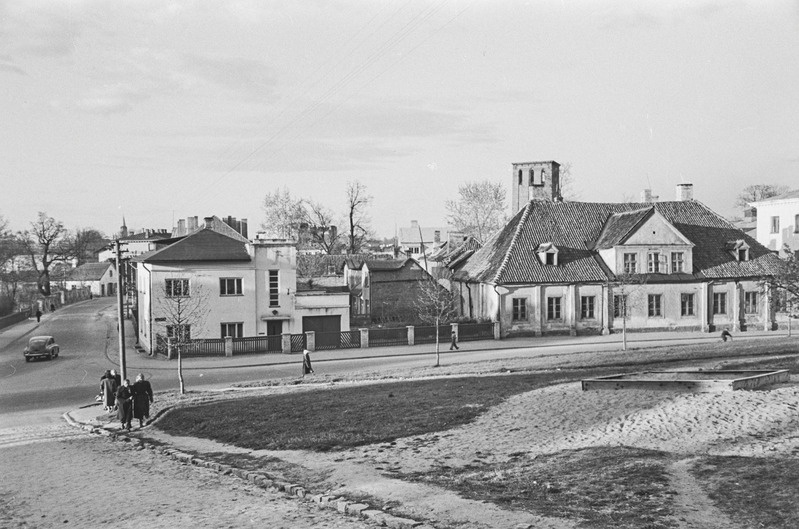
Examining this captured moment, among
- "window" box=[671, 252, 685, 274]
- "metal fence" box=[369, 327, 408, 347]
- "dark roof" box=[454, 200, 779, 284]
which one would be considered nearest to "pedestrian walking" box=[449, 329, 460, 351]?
"metal fence" box=[369, 327, 408, 347]

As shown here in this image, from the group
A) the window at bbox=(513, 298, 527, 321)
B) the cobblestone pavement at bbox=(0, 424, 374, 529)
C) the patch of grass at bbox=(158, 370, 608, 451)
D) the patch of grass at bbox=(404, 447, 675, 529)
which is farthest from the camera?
the window at bbox=(513, 298, 527, 321)

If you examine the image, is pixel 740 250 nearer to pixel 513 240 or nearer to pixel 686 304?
pixel 686 304

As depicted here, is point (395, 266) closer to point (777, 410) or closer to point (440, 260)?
point (440, 260)

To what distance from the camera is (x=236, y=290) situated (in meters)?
42.6

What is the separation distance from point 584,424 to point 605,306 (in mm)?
31786

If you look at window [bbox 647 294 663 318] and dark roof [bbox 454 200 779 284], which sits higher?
dark roof [bbox 454 200 779 284]

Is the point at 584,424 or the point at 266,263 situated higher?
the point at 266,263

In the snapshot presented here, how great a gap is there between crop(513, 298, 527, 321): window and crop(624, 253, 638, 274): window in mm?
7086

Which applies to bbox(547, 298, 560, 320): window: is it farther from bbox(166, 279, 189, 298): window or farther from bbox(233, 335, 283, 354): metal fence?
bbox(166, 279, 189, 298): window

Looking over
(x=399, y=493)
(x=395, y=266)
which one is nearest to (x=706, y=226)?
(x=395, y=266)

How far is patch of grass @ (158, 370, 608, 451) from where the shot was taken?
17.6m

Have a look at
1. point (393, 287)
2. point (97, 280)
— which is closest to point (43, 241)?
point (97, 280)

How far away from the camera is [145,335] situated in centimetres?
4450

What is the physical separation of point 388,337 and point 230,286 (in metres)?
9.60
